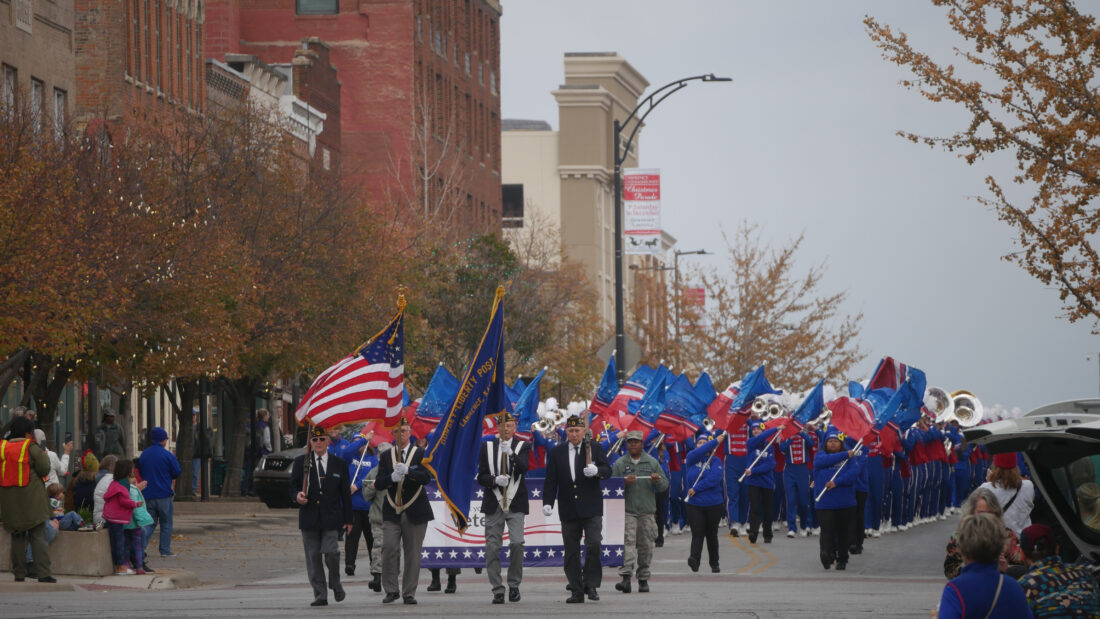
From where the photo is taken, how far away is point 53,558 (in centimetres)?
2306

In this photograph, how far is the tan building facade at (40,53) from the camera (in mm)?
42312

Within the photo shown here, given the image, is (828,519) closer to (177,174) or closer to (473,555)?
(473,555)

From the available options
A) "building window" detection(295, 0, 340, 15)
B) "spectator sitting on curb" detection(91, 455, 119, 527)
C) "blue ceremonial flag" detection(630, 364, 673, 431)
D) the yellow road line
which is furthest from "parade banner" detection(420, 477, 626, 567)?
"building window" detection(295, 0, 340, 15)

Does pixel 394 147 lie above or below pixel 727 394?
above

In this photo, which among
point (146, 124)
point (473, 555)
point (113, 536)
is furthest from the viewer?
point (146, 124)

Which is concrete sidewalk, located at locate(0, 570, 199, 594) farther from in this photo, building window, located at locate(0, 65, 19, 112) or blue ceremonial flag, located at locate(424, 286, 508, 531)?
building window, located at locate(0, 65, 19, 112)

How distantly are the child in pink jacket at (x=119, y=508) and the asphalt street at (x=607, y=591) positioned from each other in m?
0.92

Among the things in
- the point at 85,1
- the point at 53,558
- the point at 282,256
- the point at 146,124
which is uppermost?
the point at 85,1

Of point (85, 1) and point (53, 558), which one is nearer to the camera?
point (53, 558)

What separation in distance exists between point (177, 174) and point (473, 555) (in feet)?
64.1

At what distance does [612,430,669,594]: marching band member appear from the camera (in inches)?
806

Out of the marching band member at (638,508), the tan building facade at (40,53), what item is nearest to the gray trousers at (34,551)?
the marching band member at (638,508)

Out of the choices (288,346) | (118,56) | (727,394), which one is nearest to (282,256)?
(288,346)

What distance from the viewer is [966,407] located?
41062 millimetres
